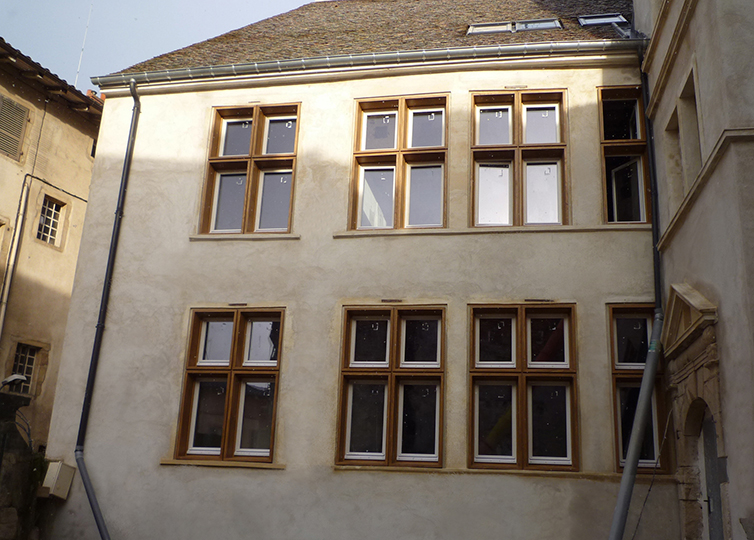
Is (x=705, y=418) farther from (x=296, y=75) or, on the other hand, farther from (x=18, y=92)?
(x=18, y=92)

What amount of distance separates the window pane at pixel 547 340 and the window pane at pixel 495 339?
265 millimetres

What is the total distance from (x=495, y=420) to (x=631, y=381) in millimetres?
1628

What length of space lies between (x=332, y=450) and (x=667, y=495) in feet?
12.3

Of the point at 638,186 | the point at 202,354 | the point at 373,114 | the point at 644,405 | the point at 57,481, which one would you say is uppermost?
the point at 373,114

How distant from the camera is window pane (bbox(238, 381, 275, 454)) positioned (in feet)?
32.7

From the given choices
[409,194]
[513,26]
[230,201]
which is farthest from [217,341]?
[513,26]

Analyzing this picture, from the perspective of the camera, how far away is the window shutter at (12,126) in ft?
53.4

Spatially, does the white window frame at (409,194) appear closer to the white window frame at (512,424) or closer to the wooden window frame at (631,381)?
the white window frame at (512,424)

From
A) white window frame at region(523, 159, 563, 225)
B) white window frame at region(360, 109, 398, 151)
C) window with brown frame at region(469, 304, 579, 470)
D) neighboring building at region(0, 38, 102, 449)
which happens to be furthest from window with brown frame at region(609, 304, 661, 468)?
neighboring building at region(0, 38, 102, 449)

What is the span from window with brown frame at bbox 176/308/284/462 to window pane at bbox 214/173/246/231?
4.41 ft

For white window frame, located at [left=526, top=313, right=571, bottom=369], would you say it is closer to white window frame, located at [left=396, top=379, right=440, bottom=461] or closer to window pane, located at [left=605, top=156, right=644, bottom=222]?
white window frame, located at [left=396, top=379, right=440, bottom=461]

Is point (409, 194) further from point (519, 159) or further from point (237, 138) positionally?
point (237, 138)

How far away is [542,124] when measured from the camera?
1070 cm

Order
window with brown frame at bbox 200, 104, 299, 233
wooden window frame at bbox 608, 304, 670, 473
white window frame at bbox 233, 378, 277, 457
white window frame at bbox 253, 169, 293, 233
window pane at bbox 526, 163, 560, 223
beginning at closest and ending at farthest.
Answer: wooden window frame at bbox 608, 304, 670, 473 → white window frame at bbox 233, 378, 277, 457 → window pane at bbox 526, 163, 560, 223 → white window frame at bbox 253, 169, 293, 233 → window with brown frame at bbox 200, 104, 299, 233
